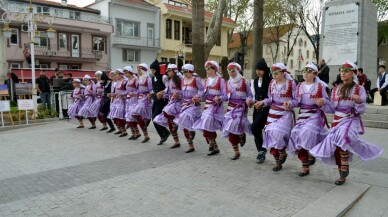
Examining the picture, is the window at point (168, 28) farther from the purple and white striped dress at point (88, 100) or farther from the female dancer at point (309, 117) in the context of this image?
the female dancer at point (309, 117)

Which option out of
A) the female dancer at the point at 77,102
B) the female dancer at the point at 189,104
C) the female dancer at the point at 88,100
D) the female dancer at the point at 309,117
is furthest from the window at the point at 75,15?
the female dancer at the point at 309,117

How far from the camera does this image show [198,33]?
1573 cm

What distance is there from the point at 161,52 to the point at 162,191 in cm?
3526

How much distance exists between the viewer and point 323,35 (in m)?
14.9

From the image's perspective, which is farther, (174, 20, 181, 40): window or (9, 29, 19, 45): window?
(174, 20, 181, 40): window

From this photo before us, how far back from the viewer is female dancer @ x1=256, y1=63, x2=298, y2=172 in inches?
230

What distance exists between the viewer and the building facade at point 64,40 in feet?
99.7

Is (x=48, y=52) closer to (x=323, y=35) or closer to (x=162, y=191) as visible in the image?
(x=323, y=35)

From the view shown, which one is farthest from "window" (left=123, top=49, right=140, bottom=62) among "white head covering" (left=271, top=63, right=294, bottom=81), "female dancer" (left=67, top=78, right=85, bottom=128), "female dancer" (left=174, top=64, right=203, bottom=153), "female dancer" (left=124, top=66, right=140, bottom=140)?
"white head covering" (left=271, top=63, right=294, bottom=81)

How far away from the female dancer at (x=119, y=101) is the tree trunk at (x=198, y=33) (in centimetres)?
651

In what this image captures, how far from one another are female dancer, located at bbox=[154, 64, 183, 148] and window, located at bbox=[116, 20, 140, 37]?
29.9 meters

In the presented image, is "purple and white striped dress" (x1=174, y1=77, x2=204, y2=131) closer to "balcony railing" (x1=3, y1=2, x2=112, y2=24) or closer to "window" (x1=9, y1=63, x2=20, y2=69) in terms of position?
"window" (x1=9, y1=63, x2=20, y2=69)

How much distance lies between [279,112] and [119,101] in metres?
5.12

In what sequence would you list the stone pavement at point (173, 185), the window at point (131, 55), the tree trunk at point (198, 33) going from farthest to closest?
the window at point (131, 55)
the tree trunk at point (198, 33)
the stone pavement at point (173, 185)
